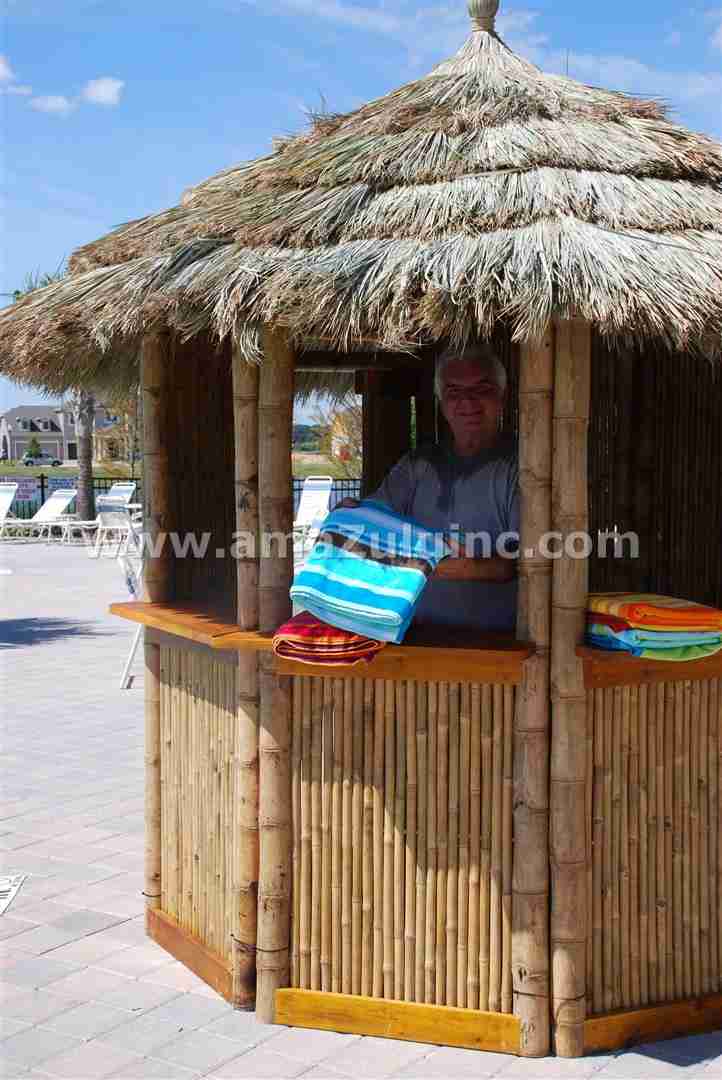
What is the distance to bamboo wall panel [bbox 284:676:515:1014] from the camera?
356 cm

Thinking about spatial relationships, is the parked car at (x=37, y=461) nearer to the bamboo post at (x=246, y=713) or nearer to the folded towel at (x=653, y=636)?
the bamboo post at (x=246, y=713)

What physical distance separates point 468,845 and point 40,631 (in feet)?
30.0

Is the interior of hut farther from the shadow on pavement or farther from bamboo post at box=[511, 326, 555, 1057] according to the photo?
the shadow on pavement

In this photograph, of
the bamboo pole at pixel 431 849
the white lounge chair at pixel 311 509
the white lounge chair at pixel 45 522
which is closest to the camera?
the bamboo pole at pixel 431 849

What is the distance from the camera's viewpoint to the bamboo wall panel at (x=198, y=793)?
398 centimetres

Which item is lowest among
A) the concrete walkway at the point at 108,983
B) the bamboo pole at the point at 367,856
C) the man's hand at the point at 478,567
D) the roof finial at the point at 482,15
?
the concrete walkway at the point at 108,983

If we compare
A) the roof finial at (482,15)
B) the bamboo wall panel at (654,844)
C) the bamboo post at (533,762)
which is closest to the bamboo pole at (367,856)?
the bamboo post at (533,762)

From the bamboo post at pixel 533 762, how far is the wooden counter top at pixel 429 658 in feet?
0.28

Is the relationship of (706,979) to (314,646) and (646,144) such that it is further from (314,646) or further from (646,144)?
(646,144)

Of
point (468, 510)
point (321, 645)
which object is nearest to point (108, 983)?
point (321, 645)

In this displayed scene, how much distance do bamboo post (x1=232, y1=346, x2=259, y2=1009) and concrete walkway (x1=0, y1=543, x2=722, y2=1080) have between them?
0.21 m

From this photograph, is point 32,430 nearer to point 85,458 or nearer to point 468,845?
point 85,458

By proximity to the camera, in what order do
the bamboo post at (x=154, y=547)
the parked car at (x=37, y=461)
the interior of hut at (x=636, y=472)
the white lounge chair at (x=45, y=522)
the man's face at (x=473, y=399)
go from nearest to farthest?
the man's face at (x=473, y=399)
the bamboo post at (x=154, y=547)
the interior of hut at (x=636, y=472)
the white lounge chair at (x=45, y=522)
the parked car at (x=37, y=461)

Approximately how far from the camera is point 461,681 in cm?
353
